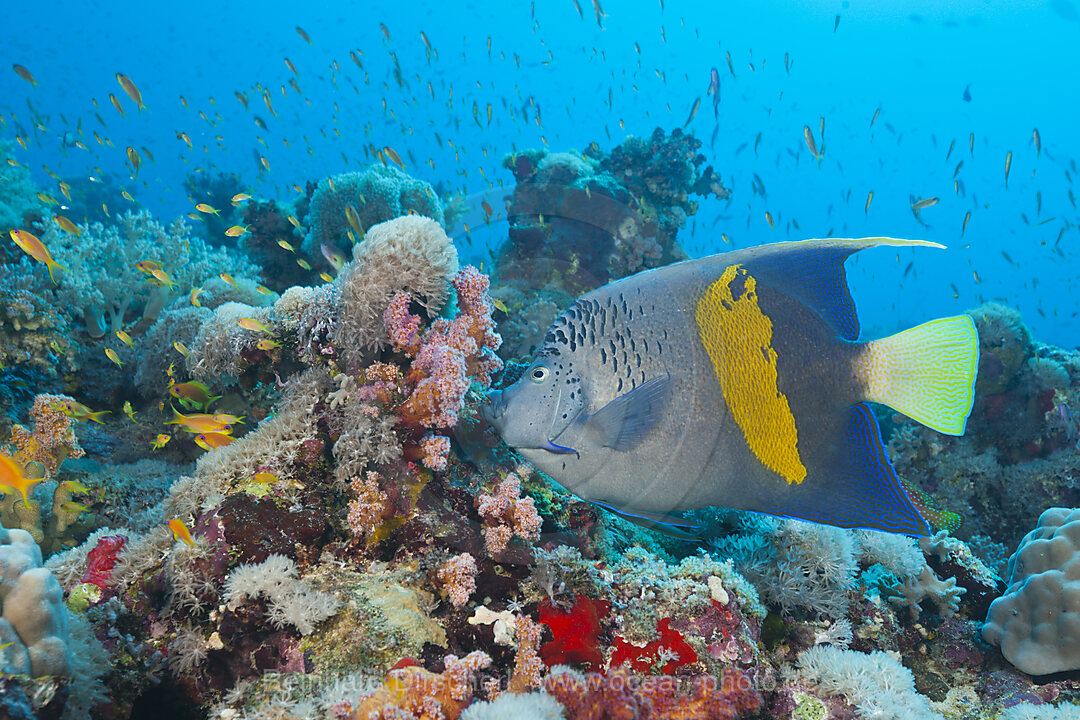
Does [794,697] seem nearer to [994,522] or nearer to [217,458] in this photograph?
[217,458]

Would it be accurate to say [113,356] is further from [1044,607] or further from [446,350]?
[1044,607]

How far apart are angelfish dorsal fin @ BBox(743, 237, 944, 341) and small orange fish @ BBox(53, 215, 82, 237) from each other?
7.43 meters

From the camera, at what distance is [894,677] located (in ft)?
7.41

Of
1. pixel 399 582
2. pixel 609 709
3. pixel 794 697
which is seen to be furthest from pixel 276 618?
pixel 794 697

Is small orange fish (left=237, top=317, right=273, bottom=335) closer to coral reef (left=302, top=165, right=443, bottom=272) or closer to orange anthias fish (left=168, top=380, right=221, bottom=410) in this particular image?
orange anthias fish (left=168, top=380, right=221, bottom=410)

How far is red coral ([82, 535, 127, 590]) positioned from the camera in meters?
2.34

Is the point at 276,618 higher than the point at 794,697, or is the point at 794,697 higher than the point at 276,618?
the point at 276,618

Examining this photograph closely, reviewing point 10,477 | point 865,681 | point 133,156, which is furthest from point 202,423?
point 133,156

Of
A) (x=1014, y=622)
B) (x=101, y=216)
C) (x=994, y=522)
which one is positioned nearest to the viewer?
(x=1014, y=622)

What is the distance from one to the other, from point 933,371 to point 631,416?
86cm

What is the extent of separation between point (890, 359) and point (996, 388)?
8000 mm

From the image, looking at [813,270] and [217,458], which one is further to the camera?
[217,458]

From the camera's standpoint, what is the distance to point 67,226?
19.1 ft

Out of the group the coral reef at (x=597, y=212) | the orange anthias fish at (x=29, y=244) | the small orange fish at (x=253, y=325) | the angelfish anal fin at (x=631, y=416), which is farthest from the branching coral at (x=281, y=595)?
the coral reef at (x=597, y=212)
